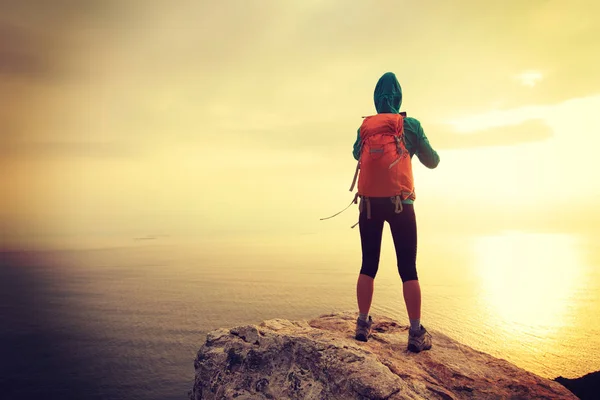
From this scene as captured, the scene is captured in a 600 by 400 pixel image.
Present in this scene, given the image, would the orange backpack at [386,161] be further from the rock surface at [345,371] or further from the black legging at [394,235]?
the rock surface at [345,371]

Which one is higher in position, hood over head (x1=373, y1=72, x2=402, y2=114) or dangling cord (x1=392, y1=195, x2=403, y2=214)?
hood over head (x1=373, y1=72, x2=402, y2=114)

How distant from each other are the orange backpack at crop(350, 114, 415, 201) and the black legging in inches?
6.7

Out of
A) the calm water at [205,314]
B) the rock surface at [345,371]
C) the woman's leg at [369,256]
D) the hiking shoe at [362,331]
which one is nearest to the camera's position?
the rock surface at [345,371]

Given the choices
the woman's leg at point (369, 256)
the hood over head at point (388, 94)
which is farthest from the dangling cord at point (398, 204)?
the hood over head at point (388, 94)

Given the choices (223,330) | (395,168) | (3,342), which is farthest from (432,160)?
(3,342)

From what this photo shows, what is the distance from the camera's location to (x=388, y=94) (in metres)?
5.50

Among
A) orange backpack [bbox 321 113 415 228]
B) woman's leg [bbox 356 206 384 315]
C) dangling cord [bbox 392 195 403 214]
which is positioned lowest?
woman's leg [bbox 356 206 384 315]

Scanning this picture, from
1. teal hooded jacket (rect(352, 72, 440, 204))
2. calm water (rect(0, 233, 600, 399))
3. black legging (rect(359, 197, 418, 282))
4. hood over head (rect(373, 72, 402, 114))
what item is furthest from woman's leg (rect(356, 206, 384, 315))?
calm water (rect(0, 233, 600, 399))

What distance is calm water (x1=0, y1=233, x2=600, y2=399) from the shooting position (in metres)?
13.4

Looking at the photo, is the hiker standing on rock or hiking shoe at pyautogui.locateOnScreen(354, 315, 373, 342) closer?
the hiker standing on rock

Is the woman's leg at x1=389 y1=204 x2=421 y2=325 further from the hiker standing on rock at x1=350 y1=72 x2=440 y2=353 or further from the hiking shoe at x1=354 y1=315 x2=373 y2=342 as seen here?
the hiking shoe at x1=354 y1=315 x2=373 y2=342

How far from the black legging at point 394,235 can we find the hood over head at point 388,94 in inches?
58.4

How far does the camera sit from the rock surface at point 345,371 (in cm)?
416

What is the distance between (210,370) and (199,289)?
24589 mm
